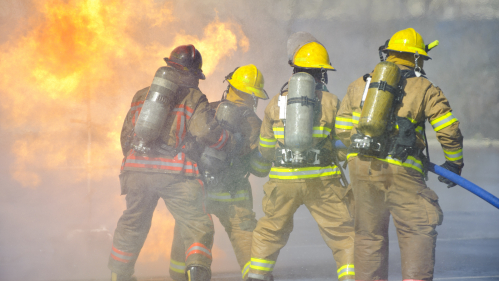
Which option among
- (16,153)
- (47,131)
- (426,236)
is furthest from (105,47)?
(426,236)

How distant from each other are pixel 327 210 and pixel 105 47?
233 inches

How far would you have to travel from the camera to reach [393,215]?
2.93 meters

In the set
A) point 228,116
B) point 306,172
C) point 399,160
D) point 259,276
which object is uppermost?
point 228,116

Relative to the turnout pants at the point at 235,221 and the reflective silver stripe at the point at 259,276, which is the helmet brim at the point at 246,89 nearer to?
the turnout pants at the point at 235,221

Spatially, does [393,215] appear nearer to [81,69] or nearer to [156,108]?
[156,108]

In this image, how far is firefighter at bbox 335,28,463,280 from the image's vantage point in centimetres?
279

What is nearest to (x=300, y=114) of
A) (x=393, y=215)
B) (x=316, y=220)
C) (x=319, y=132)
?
(x=319, y=132)

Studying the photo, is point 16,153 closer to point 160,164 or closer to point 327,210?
point 160,164

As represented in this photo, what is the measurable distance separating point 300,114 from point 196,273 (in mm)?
1522

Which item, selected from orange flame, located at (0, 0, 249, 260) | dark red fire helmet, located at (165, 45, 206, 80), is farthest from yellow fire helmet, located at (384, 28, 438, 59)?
orange flame, located at (0, 0, 249, 260)

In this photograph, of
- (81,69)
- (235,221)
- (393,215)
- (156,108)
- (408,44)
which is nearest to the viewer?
(393,215)

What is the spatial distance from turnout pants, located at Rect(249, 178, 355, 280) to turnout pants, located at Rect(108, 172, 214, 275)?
0.46 m

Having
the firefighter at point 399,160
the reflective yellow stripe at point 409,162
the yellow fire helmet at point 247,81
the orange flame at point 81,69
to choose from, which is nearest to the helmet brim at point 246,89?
the yellow fire helmet at point 247,81

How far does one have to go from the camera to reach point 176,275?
4.02 metres
